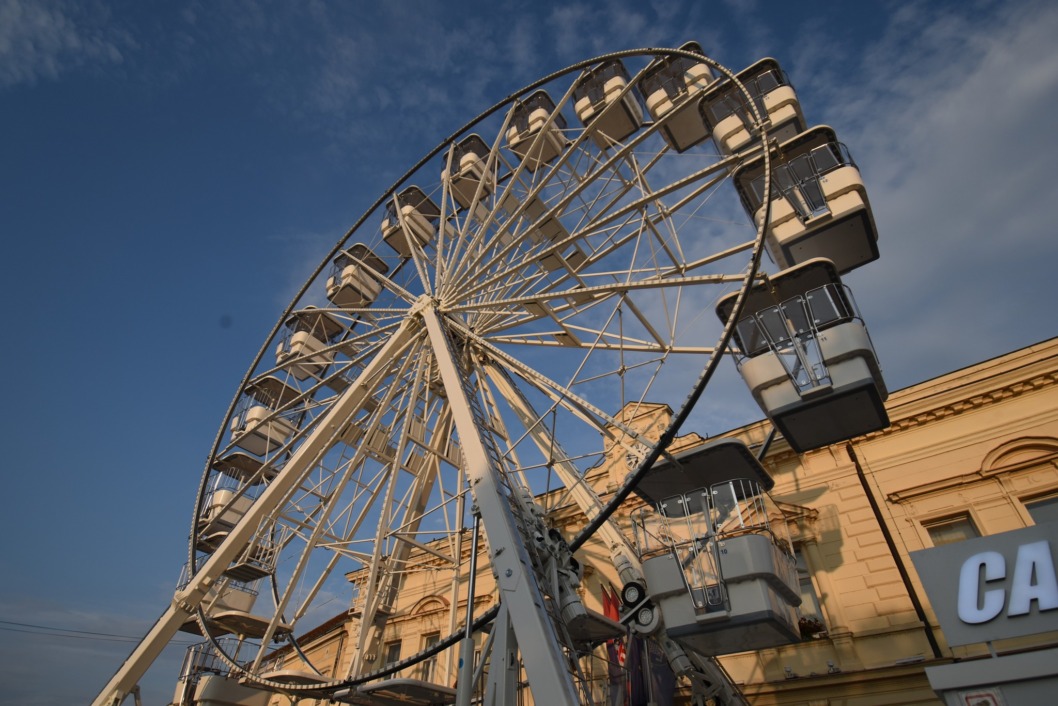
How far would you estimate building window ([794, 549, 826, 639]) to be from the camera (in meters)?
11.5

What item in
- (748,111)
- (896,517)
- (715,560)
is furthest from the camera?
(896,517)

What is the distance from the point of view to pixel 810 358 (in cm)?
968

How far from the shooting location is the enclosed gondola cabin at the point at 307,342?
18656mm

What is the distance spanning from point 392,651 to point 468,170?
13.2 m

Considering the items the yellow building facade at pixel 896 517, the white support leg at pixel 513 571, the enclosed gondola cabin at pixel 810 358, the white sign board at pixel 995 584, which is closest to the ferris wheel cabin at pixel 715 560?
the enclosed gondola cabin at pixel 810 358

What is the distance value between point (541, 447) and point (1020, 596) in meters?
8.67

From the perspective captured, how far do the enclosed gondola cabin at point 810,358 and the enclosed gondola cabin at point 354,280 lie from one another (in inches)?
471

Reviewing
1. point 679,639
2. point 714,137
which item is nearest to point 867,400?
point 679,639

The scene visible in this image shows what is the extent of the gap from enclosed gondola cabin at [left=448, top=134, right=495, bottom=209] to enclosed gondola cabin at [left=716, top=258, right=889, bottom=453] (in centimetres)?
860

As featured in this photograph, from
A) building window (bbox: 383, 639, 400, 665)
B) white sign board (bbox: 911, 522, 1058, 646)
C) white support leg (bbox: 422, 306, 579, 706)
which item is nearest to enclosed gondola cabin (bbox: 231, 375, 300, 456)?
building window (bbox: 383, 639, 400, 665)

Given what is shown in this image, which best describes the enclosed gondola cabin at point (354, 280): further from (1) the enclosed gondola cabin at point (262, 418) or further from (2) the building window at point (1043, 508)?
(2) the building window at point (1043, 508)

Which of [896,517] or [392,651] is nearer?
[896,517]

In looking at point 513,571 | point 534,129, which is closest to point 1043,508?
point 513,571

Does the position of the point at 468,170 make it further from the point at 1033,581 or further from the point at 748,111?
the point at 1033,581
